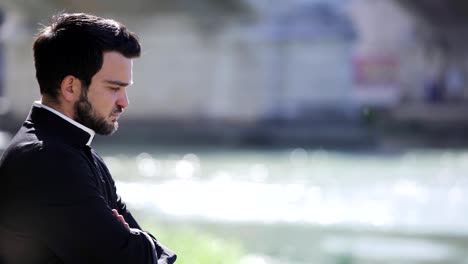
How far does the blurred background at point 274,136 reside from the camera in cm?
902

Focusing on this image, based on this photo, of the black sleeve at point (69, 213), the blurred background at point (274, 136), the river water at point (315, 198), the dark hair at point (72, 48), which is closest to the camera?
the black sleeve at point (69, 213)

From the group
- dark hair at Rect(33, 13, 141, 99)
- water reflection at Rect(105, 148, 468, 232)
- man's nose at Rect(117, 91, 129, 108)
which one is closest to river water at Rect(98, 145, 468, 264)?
water reflection at Rect(105, 148, 468, 232)

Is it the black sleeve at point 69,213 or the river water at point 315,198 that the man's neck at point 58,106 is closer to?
the black sleeve at point 69,213

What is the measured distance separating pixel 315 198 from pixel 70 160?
32.0ft

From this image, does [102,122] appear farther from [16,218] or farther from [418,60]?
[418,60]

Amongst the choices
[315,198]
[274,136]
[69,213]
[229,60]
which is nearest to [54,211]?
[69,213]

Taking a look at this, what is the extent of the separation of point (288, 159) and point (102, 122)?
15148 mm

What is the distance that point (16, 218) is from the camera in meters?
1.94

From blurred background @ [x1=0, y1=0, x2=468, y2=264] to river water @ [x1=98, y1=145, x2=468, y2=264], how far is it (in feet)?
0.11

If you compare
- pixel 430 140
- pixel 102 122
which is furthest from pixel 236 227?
pixel 430 140

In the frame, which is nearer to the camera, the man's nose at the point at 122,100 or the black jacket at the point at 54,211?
the black jacket at the point at 54,211

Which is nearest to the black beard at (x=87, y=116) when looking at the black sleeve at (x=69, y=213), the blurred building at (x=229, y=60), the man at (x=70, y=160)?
the man at (x=70, y=160)

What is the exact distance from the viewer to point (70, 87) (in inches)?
81.0

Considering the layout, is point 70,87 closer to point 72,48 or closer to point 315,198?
point 72,48
